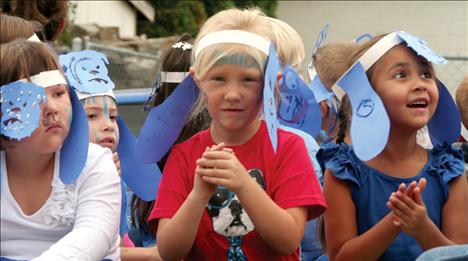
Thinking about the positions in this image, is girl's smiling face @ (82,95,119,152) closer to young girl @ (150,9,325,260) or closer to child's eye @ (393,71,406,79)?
young girl @ (150,9,325,260)

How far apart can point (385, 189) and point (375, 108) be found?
1.27 feet

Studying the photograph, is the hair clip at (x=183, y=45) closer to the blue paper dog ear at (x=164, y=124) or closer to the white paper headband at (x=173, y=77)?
the white paper headband at (x=173, y=77)

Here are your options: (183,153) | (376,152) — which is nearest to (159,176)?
(183,153)

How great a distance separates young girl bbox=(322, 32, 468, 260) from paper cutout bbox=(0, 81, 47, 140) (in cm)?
106

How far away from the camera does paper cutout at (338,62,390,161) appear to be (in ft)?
10.6

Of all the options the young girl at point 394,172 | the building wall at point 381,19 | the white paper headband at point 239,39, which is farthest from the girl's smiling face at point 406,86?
the building wall at point 381,19

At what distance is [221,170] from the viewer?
3.00 metres

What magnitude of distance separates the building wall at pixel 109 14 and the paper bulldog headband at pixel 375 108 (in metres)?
14.2

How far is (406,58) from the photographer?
3.53 meters

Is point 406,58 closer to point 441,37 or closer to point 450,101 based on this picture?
point 450,101

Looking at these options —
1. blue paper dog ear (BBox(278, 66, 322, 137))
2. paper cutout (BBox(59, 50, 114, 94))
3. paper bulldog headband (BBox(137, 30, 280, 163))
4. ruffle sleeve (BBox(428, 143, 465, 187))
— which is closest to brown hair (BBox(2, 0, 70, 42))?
paper cutout (BBox(59, 50, 114, 94))

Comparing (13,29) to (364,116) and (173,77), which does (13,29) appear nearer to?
(173,77)

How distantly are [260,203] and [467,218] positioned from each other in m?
0.90

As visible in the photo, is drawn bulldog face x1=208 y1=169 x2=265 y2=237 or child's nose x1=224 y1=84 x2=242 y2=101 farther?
drawn bulldog face x1=208 y1=169 x2=265 y2=237
